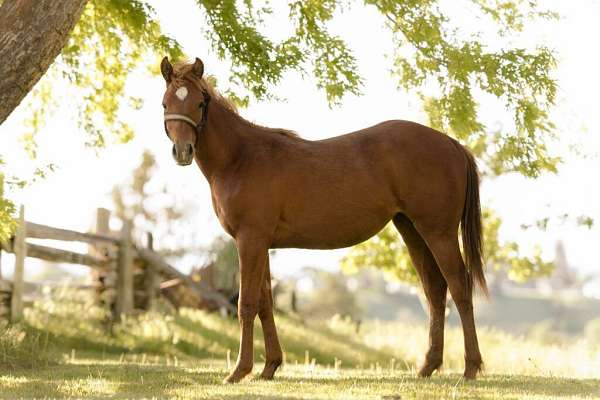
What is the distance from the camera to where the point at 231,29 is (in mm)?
8531

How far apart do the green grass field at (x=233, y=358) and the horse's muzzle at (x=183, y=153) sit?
1757 millimetres

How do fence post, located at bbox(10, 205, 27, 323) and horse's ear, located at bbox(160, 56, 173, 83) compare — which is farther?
fence post, located at bbox(10, 205, 27, 323)

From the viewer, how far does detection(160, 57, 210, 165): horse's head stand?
6250 millimetres

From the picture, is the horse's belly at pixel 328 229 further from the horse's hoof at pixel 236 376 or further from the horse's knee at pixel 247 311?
the horse's hoof at pixel 236 376

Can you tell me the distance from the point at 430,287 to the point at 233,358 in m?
5.90

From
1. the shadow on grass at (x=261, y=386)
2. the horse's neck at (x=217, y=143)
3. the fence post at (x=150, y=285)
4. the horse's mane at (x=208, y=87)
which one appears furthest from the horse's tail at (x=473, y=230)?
the fence post at (x=150, y=285)

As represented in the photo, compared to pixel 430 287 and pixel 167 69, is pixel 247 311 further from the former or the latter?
pixel 167 69

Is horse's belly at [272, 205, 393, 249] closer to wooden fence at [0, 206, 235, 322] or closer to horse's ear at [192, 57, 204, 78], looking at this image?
horse's ear at [192, 57, 204, 78]

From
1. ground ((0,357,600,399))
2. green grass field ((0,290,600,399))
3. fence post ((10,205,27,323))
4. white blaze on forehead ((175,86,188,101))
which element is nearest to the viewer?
ground ((0,357,600,399))

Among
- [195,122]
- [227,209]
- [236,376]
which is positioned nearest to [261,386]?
[236,376]

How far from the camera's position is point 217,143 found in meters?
6.72

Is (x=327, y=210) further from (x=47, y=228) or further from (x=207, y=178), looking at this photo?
(x=47, y=228)

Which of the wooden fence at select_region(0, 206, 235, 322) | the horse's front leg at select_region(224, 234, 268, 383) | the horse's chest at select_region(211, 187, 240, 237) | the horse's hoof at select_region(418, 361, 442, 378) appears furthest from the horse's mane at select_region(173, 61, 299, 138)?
the wooden fence at select_region(0, 206, 235, 322)

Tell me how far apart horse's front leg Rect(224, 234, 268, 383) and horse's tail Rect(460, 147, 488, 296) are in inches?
73.0
